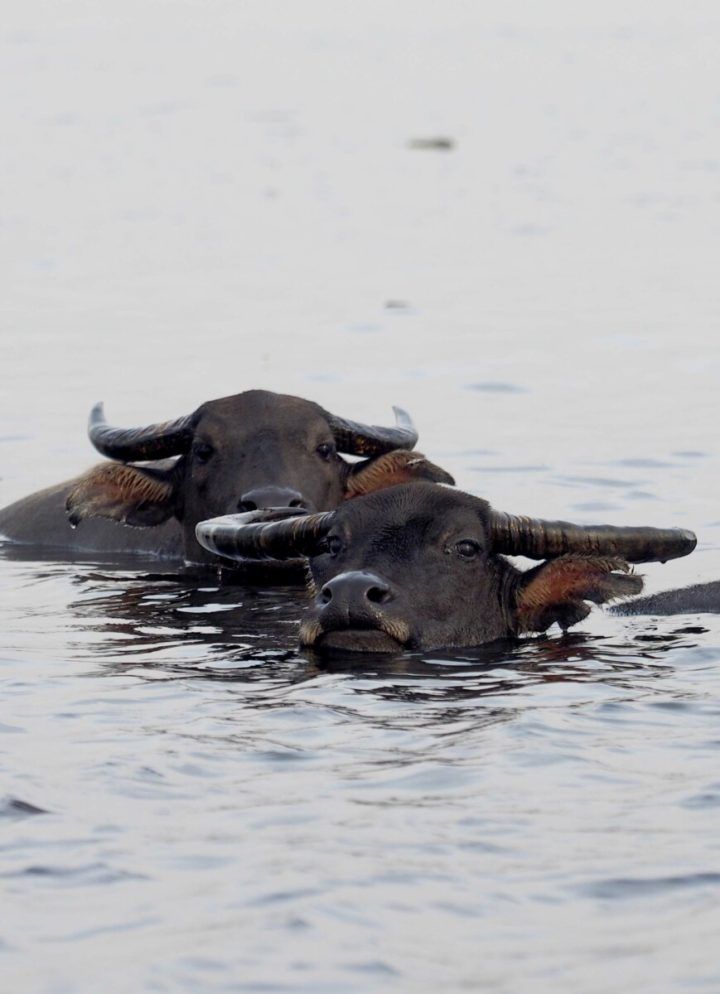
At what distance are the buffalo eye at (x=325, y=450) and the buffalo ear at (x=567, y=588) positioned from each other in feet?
8.18

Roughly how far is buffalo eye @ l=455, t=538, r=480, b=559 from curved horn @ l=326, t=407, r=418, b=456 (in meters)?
2.86

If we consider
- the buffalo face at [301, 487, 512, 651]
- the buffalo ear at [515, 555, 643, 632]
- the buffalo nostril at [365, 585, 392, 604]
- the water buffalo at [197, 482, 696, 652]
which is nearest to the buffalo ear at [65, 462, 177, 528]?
the water buffalo at [197, 482, 696, 652]

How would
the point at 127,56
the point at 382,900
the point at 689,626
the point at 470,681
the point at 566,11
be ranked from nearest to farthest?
the point at 382,900, the point at 470,681, the point at 689,626, the point at 127,56, the point at 566,11

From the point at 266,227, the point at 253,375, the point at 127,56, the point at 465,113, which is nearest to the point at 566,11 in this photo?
the point at 127,56

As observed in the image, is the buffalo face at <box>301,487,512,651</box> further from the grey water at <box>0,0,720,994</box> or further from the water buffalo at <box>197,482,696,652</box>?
the grey water at <box>0,0,720,994</box>

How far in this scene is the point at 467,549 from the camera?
38.5 feet

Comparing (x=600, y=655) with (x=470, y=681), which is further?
(x=600, y=655)

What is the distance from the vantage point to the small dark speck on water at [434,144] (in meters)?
44.2

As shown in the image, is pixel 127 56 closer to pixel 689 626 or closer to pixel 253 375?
pixel 253 375

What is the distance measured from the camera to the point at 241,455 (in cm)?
1405

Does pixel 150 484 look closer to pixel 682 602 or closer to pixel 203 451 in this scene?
pixel 203 451

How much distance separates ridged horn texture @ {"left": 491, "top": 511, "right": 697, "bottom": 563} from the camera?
38.7 ft

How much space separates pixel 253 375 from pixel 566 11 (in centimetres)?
6191

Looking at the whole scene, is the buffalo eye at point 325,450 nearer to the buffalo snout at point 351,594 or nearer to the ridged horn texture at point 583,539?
the ridged horn texture at point 583,539
